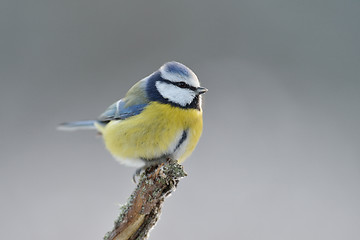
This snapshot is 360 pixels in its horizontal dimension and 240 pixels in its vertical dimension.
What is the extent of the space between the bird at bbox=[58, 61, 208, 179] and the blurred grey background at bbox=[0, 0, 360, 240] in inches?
44.1

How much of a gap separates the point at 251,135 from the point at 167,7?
156 cm

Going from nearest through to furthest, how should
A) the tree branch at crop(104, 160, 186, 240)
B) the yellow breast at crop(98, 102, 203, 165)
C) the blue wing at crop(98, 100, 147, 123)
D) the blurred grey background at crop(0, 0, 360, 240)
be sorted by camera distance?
the tree branch at crop(104, 160, 186, 240) < the yellow breast at crop(98, 102, 203, 165) < the blue wing at crop(98, 100, 147, 123) < the blurred grey background at crop(0, 0, 360, 240)

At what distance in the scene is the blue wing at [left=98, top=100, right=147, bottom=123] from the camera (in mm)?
1952

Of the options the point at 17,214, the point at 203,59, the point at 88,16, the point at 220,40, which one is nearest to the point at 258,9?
the point at 220,40

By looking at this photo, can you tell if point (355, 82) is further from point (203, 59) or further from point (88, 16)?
point (88, 16)

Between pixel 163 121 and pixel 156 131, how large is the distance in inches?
2.2

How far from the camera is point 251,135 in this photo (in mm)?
3645

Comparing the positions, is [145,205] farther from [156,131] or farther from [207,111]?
[207,111]

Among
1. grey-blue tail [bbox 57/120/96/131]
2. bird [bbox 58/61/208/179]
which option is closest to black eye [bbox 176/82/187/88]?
bird [bbox 58/61/208/179]

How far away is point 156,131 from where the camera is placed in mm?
1821

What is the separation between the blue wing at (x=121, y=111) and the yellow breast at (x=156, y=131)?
0.12 feet

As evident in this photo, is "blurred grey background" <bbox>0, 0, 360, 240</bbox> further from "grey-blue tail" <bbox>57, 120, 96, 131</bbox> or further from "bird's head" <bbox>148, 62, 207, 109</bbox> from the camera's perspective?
"bird's head" <bbox>148, 62, 207, 109</bbox>

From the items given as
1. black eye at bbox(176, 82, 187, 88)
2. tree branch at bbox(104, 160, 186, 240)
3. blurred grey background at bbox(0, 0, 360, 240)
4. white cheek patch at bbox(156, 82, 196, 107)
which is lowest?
tree branch at bbox(104, 160, 186, 240)

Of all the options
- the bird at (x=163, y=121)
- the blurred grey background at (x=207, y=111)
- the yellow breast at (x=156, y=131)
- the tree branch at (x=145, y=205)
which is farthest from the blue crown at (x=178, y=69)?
the blurred grey background at (x=207, y=111)
